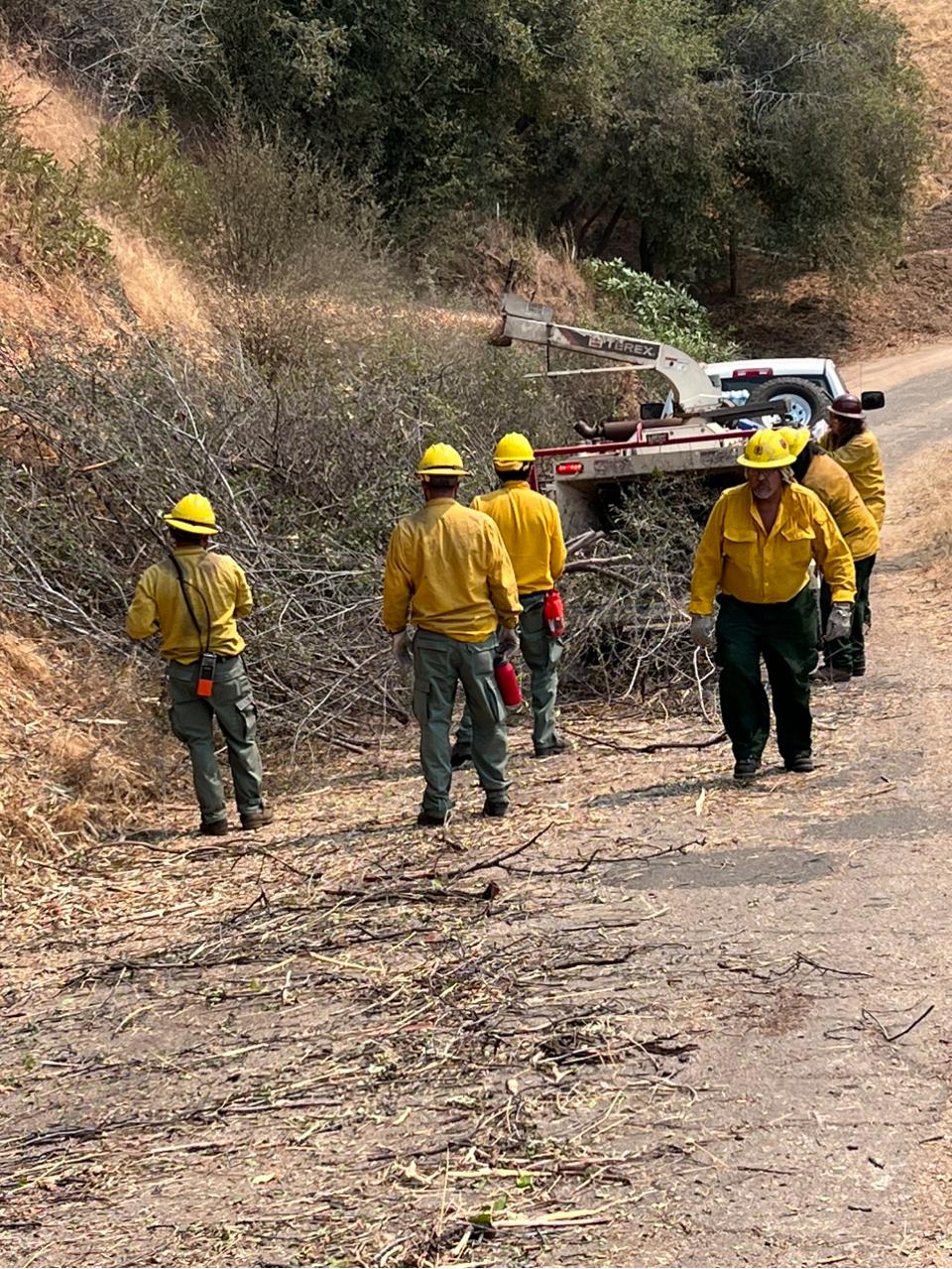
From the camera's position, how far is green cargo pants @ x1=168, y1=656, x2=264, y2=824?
749cm

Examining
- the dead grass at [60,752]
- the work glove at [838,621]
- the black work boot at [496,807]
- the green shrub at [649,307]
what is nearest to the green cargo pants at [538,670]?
the black work boot at [496,807]

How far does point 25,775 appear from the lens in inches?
294

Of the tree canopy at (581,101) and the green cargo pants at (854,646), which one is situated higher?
the tree canopy at (581,101)

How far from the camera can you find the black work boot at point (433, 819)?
7195mm

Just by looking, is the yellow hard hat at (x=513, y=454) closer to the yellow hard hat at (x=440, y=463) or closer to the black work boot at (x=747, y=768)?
the yellow hard hat at (x=440, y=463)

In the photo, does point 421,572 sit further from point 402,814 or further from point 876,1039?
point 876,1039

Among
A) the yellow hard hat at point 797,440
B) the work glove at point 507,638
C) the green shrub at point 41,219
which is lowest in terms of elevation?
the work glove at point 507,638

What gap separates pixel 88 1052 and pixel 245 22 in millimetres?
19903

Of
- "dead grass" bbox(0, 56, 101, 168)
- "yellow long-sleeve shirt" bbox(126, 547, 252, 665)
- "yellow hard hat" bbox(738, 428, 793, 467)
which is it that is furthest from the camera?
"dead grass" bbox(0, 56, 101, 168)

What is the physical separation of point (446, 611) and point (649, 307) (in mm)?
17512

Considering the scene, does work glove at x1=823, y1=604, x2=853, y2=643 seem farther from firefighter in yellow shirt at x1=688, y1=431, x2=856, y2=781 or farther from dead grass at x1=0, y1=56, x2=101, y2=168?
dead grass at x1=0, y1=56, x2=101, y2=168

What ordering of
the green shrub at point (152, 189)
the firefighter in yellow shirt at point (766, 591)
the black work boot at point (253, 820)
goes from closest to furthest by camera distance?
the firefighter in yellow shirt at point (766, 591) < the black work boot at point (253, 820) < the green shrub at point (152, 189)

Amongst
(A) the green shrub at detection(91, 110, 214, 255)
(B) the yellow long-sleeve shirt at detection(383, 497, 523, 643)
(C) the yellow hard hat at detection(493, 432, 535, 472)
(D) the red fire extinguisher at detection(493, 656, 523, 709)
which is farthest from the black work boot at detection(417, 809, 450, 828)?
(A) the green shrub at detection(91, 110, 214, 255)

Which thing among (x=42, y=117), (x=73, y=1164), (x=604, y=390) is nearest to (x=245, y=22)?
(x=42, y=117)
